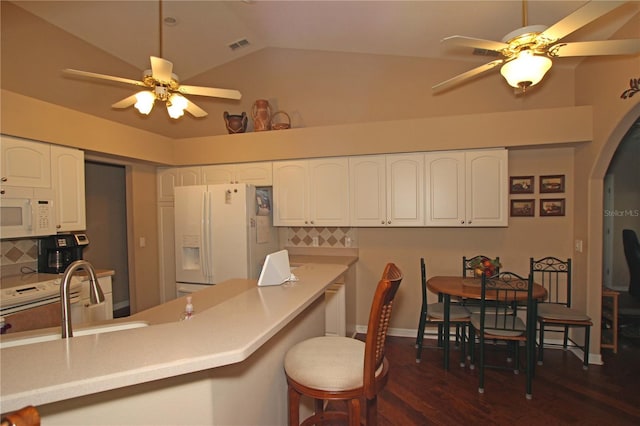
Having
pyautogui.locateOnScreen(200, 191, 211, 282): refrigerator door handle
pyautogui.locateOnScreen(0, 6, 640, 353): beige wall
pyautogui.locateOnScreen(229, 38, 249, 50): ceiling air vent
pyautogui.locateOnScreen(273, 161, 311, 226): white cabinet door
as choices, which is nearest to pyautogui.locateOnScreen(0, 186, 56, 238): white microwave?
pyautogui.locateOnScreen(0, 6, 640, 353): beige wall

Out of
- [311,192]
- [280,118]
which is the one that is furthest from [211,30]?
[311,192]

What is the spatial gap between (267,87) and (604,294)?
4.55m

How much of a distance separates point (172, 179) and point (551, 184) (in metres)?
4.56

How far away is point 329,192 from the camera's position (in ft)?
12.2

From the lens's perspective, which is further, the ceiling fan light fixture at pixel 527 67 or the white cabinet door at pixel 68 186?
the white cabinet door at pixel 68 186

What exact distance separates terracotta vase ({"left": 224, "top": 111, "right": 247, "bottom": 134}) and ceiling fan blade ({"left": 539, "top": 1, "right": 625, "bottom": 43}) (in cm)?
324

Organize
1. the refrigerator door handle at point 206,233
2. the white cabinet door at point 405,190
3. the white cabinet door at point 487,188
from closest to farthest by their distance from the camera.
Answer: the white cabinet door at point 487,188 < the white cabinet door at point 405,190 < the refrigerator door handle at point 206,233

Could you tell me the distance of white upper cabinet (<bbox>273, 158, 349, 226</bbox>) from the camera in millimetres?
3674

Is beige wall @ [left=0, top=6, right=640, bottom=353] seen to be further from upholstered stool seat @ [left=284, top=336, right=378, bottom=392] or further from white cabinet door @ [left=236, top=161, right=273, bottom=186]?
upholstered stool seat @ [left=284, top=336, right=378, bottom=392]

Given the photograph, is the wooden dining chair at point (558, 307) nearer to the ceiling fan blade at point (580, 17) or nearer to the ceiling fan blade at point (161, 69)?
the ceiling fan blade at point (580, 17)

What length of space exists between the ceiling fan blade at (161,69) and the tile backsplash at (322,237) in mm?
2420

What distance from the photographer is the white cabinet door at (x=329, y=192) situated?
12.0ft

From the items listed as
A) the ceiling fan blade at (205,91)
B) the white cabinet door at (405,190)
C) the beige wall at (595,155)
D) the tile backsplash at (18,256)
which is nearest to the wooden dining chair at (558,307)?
the beige wall at (595,155)

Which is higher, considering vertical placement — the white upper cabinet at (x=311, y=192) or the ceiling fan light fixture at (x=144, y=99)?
the ceiling fan light fixture at (x=144, y=99)
